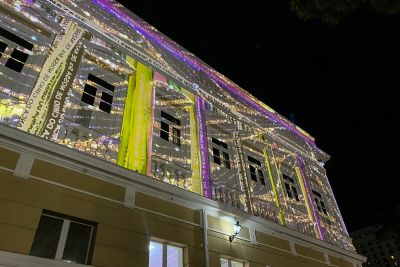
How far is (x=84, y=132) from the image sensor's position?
7.27 metres

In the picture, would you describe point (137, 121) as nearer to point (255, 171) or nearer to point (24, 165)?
point (24, 165)

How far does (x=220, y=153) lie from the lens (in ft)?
35.3

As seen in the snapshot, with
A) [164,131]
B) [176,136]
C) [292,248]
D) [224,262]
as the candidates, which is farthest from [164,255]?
[292,248]

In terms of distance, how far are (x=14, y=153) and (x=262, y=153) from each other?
8752mm

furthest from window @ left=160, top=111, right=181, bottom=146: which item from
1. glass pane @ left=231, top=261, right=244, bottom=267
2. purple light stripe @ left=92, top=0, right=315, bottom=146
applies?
→ glass pane @ left=231, top=261, right=244, bottom=267

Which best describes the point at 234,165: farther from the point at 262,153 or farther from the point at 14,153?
the point at 14,153

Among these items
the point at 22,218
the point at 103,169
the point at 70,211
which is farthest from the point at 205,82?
A: the point at 22,218

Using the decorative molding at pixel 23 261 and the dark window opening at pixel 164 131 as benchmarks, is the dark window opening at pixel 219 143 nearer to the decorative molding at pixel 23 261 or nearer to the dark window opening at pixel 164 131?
the dark window opening at pixel 164 131

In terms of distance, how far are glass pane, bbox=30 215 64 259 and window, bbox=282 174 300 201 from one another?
858 centimetres

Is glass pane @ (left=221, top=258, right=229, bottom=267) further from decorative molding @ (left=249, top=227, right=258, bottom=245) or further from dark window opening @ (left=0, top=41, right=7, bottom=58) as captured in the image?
dark window opening @ (left=0, top=41, right=7, bottom=58)

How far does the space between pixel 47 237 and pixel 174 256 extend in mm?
2801

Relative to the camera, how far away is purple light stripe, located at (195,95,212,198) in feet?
29.3

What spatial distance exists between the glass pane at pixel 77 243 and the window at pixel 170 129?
363 cm

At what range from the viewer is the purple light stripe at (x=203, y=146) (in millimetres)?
8938
